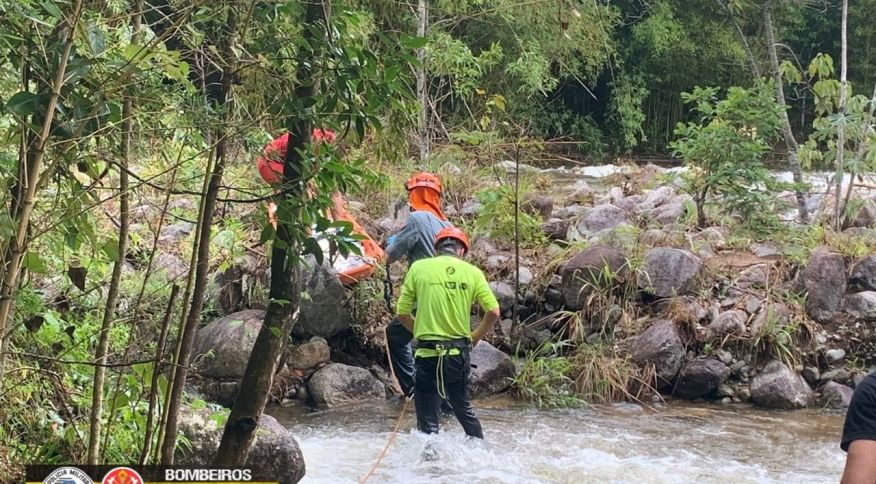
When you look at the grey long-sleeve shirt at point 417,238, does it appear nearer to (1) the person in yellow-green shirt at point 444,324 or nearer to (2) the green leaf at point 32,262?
(1) the person in yellow-green shirt at point 444,324

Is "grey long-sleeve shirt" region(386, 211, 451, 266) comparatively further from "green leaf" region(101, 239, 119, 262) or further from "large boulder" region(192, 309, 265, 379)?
"green leaf" region(101, 239, 119, 262)

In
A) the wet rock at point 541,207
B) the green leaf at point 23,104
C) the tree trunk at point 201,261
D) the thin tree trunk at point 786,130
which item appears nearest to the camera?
the green leaf at point 23,104

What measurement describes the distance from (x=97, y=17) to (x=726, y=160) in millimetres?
6680

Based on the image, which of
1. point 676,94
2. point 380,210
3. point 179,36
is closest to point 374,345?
point 380,210

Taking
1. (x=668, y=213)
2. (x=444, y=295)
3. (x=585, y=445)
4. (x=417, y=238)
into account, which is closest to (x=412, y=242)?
(x=417, y=238)

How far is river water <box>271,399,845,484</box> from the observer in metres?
4.84

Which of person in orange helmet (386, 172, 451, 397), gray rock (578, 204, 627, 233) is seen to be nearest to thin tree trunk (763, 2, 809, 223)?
gray rock (578, 204, 627, 233)

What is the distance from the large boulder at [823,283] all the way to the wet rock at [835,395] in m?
0.69

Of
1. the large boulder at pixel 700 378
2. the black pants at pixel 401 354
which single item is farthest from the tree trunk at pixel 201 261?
the large boulder at pixel 700 378

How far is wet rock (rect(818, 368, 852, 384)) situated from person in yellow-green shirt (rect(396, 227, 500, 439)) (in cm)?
335

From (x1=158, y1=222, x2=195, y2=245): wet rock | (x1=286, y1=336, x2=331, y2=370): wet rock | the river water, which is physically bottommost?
the river water

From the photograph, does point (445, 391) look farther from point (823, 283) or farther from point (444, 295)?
point (823, 283)

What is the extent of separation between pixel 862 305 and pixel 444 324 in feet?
13.8

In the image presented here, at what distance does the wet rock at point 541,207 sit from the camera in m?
8.59
